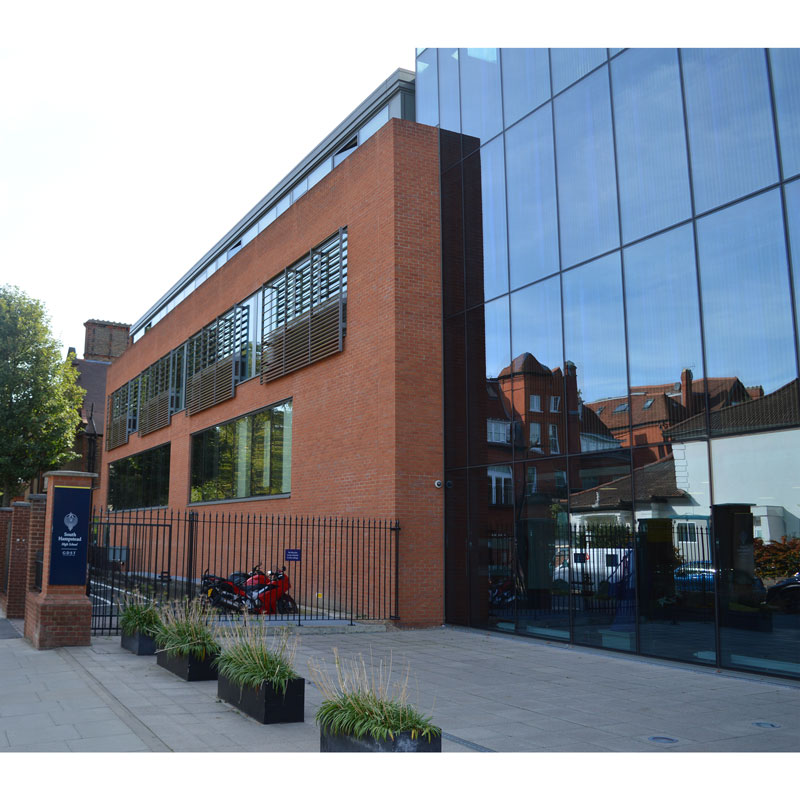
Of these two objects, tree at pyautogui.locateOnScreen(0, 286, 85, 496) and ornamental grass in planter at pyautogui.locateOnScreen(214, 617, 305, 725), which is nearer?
ornamental grass in planter at pyautogui.locateOnScreen(214, 617, 305, 725)

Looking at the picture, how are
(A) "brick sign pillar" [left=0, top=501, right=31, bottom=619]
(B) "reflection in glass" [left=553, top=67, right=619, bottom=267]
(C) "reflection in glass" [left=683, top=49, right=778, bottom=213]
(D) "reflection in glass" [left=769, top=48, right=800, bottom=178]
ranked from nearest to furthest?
(D) "reflection in glass" [left=769, top=48, right=800, bottom=178] < (C) "reflection in glass" [left=683, top=49, right=778, bottom=213] < (B) "reflection in glass" [left=553, top=67, right=619, bottom=267] < (A) "brick sign pillar" [left=0, top=501, right=31, bottom=619]

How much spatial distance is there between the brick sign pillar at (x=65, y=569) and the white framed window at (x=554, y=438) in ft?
24.3

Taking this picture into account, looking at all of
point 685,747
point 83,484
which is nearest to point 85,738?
point 685,747

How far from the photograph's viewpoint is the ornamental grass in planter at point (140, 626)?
11031mm

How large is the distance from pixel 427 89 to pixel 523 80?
3472 mm

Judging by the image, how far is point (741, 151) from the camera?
1067cm

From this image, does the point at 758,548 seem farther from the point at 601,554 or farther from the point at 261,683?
the point at 261,683

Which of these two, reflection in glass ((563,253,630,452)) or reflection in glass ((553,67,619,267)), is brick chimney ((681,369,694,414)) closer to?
reflection in glass ((563,253,630,452))

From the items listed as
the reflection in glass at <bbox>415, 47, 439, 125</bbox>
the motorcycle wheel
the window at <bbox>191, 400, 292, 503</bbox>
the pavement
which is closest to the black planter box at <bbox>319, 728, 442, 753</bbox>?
the pavement

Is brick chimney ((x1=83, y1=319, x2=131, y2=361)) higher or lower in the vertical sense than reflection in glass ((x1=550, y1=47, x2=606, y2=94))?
higher

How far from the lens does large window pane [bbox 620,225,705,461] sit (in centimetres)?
1124

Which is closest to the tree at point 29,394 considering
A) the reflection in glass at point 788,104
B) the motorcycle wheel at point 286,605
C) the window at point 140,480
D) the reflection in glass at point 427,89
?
the window at point 140,480

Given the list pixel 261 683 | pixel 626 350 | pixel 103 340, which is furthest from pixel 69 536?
pixel 103 340

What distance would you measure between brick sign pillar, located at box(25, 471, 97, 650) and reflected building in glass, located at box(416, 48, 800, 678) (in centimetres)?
696
